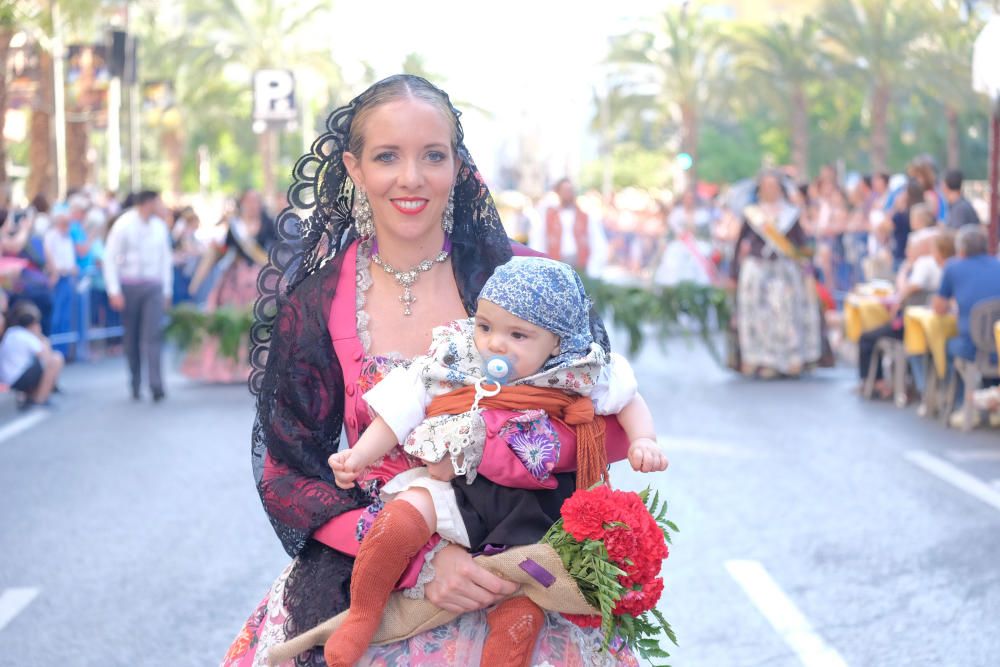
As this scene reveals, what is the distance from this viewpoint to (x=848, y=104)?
162 ft

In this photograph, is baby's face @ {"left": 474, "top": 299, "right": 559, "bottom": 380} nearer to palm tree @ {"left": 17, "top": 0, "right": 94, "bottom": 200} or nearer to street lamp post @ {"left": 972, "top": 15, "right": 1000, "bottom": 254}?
street lamp post @ {"left": 972, "top": 15, "right": 1000, "bottom": 254}

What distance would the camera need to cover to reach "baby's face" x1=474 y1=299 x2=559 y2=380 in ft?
10.7

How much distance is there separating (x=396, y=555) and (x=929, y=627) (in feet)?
13.0

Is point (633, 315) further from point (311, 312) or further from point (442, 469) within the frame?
point (442, 469)

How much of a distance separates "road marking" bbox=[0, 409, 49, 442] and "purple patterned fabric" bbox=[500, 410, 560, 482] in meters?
9.69

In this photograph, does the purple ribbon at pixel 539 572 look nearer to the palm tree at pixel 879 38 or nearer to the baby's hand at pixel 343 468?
the baby's hand at pixel 343 468

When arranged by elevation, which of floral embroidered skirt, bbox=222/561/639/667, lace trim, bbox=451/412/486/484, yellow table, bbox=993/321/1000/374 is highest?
lace trim, bbox=451/412/486/484

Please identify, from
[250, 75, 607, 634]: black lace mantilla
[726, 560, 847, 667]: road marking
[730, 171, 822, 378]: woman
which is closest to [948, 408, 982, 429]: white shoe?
[730, 171, 822, 378]: woman

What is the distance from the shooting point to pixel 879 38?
115 feet

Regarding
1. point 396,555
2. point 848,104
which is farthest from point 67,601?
point 848,104

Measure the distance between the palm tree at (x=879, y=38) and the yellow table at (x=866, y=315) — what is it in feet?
65.7

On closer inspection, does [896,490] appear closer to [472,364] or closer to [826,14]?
[472,364]

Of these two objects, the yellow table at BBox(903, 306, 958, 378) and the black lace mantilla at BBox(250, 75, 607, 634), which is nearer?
the black lace mantilla at BBox(250, 75, 607, 634)

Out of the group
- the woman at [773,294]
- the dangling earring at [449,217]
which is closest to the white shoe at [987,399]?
Answer: the woman at [773,294]
